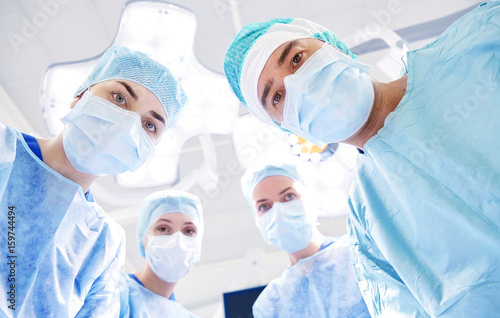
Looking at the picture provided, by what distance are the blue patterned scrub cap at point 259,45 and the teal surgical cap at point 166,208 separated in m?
0.84

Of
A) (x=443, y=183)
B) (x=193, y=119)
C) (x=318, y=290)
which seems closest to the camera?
(x=443, y=183)

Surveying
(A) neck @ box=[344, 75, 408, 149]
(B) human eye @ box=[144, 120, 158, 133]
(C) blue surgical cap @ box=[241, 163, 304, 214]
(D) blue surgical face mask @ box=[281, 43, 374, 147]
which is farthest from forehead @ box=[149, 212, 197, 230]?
(A) neck @ box=[344, 75, 408, 149]

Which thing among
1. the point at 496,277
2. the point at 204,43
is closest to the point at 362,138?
the point at 496,277

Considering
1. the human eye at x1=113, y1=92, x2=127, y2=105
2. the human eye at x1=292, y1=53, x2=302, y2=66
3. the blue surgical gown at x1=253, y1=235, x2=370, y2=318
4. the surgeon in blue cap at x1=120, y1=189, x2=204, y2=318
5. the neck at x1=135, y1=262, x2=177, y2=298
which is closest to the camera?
the human eye at x1=292, y1=53, x2=302, y2=66

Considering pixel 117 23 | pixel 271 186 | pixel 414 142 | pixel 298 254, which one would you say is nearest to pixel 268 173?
pixel 271 186

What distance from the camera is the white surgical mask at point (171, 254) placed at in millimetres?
2061

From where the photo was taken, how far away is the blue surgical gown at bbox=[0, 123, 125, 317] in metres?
1.30

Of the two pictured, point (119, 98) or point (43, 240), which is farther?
point (119, 98)

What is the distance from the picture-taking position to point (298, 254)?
2.14 meters

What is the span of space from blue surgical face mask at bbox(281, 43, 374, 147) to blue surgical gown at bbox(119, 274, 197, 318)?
4.06 feet

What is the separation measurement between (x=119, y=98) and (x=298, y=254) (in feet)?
3.96

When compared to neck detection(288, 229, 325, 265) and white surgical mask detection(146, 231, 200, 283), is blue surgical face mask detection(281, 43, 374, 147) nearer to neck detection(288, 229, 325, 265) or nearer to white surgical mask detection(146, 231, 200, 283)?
neck detection(288, 229, 325, 265)

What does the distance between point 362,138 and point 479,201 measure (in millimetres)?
458

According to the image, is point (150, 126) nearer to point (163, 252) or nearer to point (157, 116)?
point (157, 116)
